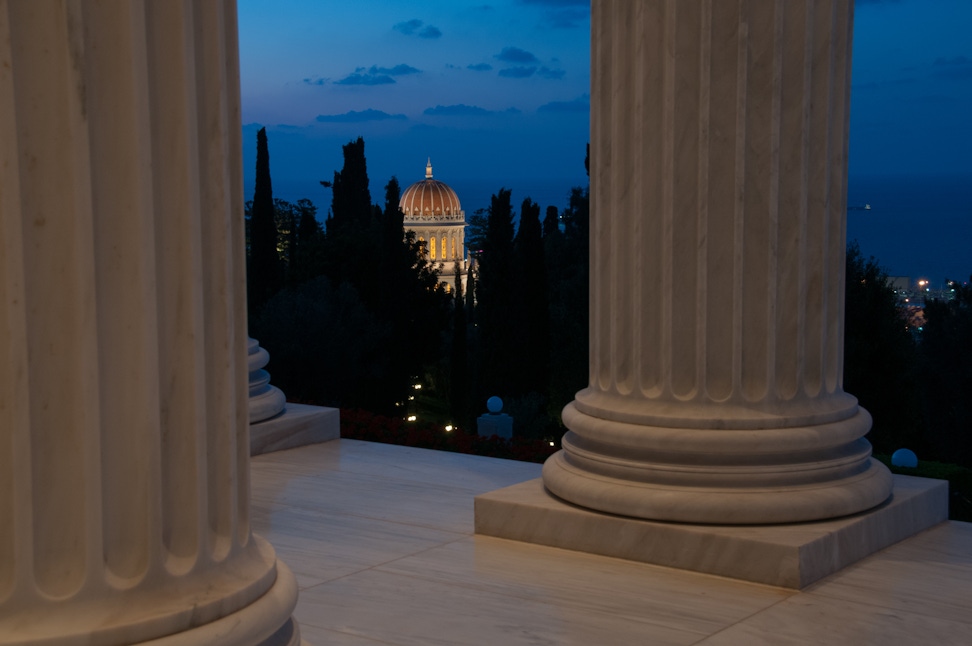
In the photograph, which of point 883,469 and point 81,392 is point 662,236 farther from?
point 81,392

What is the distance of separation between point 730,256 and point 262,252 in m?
89.9

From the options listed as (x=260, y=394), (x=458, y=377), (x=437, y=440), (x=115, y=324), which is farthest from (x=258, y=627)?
(x=458, y=377)

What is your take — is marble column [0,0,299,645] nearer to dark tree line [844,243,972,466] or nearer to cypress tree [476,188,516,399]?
dark tree line [844,243,972,466]

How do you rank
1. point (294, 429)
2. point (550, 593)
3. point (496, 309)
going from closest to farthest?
point (550, 593), point (294, 429), point (496, 309)

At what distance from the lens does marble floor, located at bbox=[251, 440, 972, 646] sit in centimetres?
1111

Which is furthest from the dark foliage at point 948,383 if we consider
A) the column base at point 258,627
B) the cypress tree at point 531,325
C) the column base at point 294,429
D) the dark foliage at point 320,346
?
the column base at point 258,627

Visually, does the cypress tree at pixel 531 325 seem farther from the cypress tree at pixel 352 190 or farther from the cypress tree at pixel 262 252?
the cypress tree at pixel 352 190

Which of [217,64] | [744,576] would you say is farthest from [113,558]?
[744,576]

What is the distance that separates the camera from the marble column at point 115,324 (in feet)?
20.2

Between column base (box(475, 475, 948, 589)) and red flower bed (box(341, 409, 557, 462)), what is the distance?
6023 mm

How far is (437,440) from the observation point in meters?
21.8

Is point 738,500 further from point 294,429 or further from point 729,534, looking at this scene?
point 294,429

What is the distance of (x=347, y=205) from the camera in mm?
132125

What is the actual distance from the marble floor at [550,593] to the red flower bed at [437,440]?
487cm
